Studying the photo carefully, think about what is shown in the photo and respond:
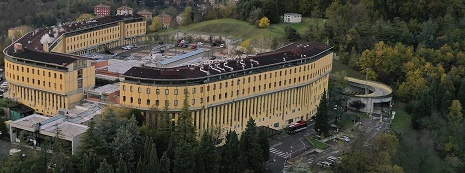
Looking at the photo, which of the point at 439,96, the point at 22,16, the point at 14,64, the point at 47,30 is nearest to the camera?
the point at 14,64

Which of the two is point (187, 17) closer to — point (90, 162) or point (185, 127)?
point (185, 127)

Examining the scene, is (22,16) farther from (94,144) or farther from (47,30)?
(94,144)

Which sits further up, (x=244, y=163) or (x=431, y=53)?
(x=431, y=53)

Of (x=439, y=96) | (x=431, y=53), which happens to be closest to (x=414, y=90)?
(x=439, y=96)

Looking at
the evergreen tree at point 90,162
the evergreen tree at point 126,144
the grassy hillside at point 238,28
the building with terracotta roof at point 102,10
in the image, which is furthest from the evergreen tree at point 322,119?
the building with terracotta roof at point 102,10

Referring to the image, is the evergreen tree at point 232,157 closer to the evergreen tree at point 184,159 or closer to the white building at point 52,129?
the evergreen tree at point 184,159
